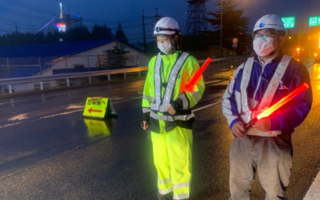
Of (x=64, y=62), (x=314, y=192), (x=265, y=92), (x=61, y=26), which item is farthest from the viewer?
(x=61, y=26)

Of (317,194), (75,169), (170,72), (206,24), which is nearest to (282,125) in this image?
(170,72)

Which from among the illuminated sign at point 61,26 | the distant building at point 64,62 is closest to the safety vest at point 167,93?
the distant building at point 64,62

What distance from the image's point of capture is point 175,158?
3227 mm

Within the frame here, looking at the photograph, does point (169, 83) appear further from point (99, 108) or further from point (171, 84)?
point (99, 108)

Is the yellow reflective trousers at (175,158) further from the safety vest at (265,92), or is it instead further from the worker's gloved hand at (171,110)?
the safety vest at (265,92)

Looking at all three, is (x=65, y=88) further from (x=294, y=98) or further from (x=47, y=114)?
(x=294, y=98)

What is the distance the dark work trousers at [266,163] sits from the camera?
259cm

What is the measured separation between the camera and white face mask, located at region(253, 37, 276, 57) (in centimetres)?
265

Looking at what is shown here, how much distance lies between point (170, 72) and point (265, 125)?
1.19 meters

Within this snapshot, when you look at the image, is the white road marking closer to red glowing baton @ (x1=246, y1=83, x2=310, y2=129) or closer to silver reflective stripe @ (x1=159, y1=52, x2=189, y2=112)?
red glowing baton @ (x1=246, y1=83, x2=310, y2=129)

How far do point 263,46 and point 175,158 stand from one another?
149cm

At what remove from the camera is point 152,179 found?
173 inches

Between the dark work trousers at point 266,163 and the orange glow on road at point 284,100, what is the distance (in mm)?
250

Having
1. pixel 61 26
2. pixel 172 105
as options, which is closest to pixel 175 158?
pixel 172 105
